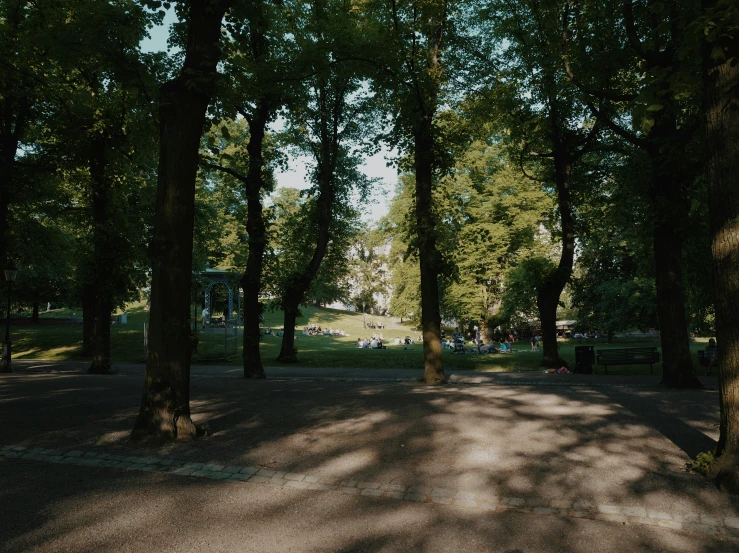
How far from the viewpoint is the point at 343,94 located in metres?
22.4

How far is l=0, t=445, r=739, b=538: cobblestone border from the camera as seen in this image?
4.53 meters

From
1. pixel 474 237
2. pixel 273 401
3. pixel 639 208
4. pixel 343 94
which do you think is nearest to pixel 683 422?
pixel 273 401

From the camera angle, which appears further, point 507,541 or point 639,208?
point 639,208

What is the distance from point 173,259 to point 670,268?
1137cm

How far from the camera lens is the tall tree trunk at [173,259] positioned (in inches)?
282

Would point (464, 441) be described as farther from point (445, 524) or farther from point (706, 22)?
point (706, 22)

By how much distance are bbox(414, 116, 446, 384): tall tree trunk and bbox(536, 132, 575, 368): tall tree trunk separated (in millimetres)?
6537

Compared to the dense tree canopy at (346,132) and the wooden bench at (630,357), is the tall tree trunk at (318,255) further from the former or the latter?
the wooden bench at (630,357)

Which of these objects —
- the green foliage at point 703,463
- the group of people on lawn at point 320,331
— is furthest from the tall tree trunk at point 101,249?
the group of people on lawn at point 320,331

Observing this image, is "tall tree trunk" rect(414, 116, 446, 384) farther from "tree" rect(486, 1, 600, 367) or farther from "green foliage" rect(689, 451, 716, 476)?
"green foliage" rect(689, 451, 716, 476)

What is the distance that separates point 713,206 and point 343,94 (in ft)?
61.0

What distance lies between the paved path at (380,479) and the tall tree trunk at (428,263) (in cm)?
472

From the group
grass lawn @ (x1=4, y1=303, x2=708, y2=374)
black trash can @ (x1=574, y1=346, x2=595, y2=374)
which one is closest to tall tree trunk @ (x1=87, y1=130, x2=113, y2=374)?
grass lawn @ (x1=4, y1=303, x2=708, y2=374)

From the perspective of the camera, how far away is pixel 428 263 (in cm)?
1434
